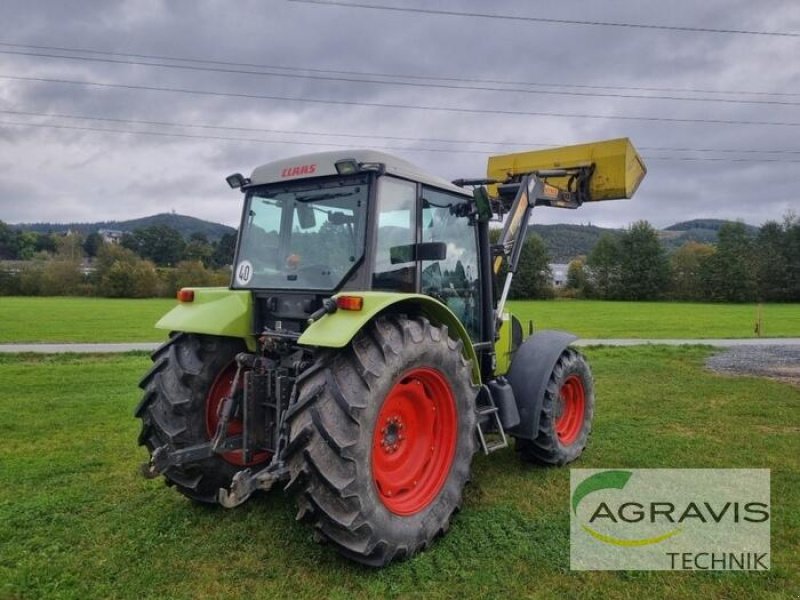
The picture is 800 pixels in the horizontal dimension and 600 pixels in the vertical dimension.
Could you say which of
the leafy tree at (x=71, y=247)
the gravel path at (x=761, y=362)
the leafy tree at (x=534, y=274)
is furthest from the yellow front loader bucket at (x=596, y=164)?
the leafy tree at (x=71, y=247)

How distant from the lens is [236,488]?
313cm

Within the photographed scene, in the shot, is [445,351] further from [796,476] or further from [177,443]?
[796,476]

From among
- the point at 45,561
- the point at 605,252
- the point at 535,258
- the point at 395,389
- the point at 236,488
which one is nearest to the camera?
the point at 236,488

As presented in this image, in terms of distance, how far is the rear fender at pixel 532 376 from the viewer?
4.81 m

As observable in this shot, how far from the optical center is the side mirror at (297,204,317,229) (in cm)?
410

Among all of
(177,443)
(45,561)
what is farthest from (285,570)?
(45,561)

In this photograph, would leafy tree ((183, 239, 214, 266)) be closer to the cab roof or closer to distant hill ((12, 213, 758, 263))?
distant hill ((12, 213, 758, 263))

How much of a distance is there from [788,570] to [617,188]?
3.66m

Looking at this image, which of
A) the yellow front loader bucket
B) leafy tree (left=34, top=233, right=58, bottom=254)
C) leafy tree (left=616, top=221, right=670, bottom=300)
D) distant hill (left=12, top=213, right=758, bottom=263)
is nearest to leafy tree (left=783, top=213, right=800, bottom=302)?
leafy tree (left=616, top=221, right=670, bottom=300)

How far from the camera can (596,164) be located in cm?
592

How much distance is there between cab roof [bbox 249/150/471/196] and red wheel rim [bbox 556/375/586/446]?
94.6 inches

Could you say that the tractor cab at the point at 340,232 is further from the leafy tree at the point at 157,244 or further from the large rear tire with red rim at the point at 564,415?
the leafy tree at the point at 157,244

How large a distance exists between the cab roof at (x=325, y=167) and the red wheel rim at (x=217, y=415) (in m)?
1.42

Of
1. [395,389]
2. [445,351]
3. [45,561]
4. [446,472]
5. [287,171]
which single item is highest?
[287,171]
